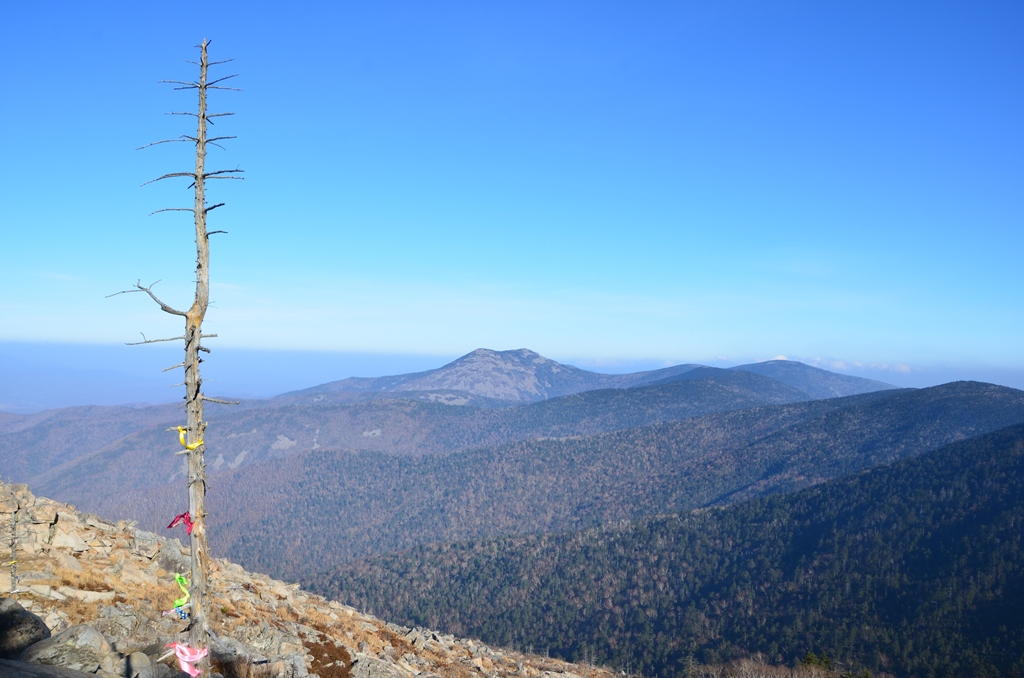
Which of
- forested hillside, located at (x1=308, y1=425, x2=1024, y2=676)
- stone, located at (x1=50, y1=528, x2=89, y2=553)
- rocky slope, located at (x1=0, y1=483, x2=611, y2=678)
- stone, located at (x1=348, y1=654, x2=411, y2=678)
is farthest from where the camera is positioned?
forested hillside, located at (x1=308, y1=425, x2=1024, y2=676)

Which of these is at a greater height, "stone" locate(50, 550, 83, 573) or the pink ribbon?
the pink ribbon

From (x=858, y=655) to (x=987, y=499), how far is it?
72.7 m

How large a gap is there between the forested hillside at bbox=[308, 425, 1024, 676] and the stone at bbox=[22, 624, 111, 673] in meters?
124

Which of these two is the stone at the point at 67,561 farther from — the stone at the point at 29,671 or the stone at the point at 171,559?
the stone at the point at 29,671

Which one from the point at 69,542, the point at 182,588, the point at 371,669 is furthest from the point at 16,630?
the point at 69,542

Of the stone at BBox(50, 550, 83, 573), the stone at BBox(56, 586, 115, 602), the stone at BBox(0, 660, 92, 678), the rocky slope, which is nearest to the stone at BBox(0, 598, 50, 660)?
the rocky slope

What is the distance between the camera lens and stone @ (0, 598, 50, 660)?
1656 centimetres

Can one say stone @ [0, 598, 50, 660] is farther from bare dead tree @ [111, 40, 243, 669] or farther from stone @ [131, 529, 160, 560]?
stone @ [131, 529, 160, 560]

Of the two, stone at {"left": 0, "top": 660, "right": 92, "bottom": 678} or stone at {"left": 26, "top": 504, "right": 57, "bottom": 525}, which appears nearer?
stone at {"left": 0, "top": 660, "right": 92, "bottom": 678}

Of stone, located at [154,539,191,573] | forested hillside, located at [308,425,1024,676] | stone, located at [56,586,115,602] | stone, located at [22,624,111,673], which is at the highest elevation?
stone, located at [22,624,111,673]

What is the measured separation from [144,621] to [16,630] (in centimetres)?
780

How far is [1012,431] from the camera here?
184 meters

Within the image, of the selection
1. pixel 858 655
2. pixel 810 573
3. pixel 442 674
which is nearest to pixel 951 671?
pixel 858 655

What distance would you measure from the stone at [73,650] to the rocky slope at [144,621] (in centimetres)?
3
